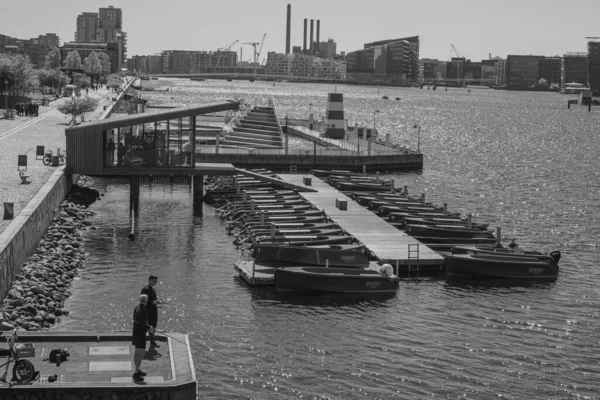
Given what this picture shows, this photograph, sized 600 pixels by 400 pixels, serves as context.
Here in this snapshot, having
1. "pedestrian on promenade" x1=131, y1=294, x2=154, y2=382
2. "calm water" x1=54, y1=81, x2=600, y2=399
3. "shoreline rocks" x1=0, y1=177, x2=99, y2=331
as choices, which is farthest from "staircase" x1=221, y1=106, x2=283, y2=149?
"pedestrian on promenade" x1=131, y1=294, x2=154, y2=382

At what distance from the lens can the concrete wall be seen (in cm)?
3597

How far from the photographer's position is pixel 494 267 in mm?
44969

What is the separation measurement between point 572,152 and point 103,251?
91.9 metres

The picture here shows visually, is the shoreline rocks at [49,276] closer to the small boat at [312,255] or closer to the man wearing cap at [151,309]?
the small boat at [312,255]

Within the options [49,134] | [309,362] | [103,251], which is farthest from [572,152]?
[309,362]

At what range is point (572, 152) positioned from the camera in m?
131

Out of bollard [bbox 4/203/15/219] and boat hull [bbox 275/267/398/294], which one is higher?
bollard [bbox 4/203/15/219]

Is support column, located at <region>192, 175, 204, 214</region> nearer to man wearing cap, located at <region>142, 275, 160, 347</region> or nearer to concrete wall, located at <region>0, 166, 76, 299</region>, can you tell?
concrete wall, located at <region>0, 166, 76, 299</region>

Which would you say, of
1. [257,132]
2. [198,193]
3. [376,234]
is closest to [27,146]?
[198,193]

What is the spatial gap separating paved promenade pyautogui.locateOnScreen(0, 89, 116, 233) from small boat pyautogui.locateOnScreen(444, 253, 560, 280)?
17500mm

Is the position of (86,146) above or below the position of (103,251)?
above

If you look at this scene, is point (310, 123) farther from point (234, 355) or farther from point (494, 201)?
point (234, 355)

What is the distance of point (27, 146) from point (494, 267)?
35605 millimetres

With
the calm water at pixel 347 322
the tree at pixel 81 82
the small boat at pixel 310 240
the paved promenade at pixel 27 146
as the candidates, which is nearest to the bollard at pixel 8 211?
the paved promenade at pixel 27 146
